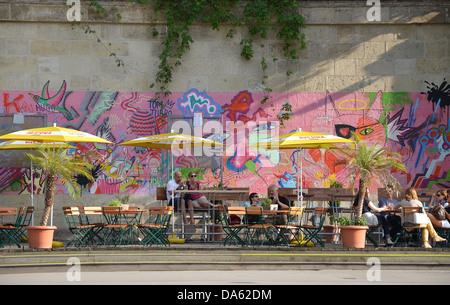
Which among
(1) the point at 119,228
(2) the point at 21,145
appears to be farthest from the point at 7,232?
(2) the point at 21,145

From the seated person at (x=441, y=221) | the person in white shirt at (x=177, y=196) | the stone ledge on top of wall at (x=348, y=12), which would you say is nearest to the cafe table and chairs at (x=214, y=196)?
the person in white shirt at (x=177, y=196)

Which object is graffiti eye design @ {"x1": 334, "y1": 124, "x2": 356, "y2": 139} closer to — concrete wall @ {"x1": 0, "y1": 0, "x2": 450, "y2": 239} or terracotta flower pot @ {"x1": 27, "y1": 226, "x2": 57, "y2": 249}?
concrete wall @ {"x1": 0, "y1": 0, "x2": 450, "y2": 239}

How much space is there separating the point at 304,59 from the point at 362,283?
1129 cm

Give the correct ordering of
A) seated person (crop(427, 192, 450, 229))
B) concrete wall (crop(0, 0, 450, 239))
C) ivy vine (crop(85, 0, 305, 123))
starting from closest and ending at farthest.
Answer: seated person (crop(427, 192, 450, 229)), concrete wall (crop(0, 0, 450, 239)), ivy vine (crop(85, 0, 305, 123))

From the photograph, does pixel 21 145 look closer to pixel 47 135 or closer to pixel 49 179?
pixel 47 135

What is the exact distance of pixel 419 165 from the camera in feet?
69.4

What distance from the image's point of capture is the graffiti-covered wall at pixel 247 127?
68.1 ft

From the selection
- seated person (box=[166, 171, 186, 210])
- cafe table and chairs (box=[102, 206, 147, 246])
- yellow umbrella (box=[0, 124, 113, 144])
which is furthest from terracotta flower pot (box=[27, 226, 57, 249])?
seated person (box=[166, 171, 186, 210])

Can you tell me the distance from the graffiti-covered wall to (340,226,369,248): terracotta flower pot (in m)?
5.55

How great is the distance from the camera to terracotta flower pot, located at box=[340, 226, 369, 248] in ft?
50.7

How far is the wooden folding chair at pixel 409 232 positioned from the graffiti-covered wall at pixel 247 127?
4.47 meters

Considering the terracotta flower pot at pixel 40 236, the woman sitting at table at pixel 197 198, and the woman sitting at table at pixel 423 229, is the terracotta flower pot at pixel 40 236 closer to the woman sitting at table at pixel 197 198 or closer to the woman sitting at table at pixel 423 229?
the woman sitting at table at pixel 197 198
